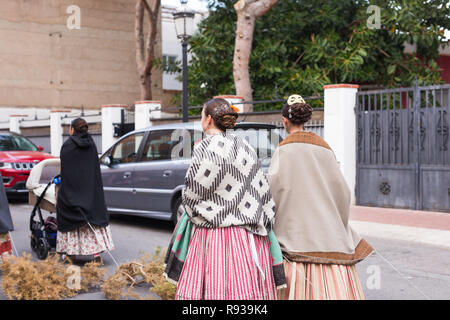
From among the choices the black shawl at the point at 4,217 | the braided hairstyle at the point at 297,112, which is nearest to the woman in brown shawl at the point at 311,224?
the braided hairstyle at the point at 297,112

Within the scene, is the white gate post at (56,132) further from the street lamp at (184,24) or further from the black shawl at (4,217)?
the black shawl at (4,217)

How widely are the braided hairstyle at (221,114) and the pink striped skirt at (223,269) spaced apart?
2.19 feet

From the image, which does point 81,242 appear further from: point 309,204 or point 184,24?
point 184,24

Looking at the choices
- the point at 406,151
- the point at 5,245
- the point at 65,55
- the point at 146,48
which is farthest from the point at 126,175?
the point at 65,55

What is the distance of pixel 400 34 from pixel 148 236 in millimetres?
12385

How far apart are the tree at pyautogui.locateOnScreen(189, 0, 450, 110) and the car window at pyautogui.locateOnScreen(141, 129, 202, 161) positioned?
28.6 ft

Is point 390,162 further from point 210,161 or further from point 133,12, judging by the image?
point 133,12

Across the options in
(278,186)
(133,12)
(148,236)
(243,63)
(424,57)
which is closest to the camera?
(278,186)

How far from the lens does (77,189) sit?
7332 mm

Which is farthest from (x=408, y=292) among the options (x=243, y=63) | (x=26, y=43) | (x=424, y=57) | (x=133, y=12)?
(x=133, y=12)

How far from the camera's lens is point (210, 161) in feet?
12.5

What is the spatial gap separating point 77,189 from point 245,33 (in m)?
11.7

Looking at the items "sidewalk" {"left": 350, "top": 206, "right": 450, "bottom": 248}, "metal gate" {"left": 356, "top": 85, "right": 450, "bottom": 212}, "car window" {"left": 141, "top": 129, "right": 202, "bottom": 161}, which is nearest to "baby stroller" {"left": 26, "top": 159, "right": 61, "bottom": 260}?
"car window" {"left": 141, "top": 129, "right": 202, "bottom": 161}

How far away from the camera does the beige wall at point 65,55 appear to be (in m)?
28.8
